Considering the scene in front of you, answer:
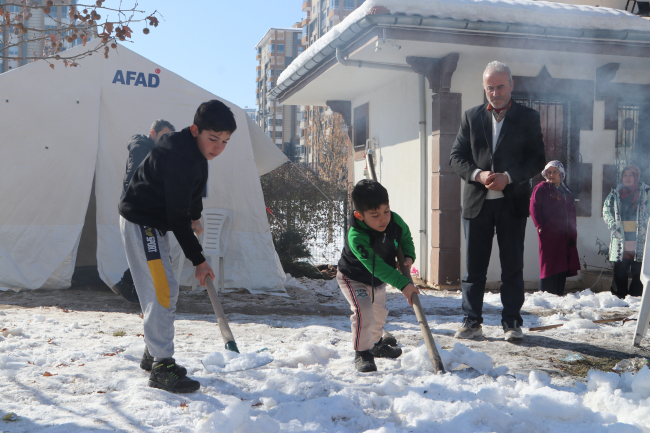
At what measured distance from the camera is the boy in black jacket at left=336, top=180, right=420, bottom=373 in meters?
3.10

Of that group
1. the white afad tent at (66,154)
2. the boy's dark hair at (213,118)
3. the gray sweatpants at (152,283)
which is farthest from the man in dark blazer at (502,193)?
the white afad tent at (66,154)

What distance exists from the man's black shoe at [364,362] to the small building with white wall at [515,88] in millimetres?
4200

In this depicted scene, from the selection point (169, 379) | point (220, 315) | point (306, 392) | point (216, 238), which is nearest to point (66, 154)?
point (216, 238)

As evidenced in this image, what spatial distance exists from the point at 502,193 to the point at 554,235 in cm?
264

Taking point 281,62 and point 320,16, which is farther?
point 281,62

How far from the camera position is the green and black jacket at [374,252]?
3100 millimetres

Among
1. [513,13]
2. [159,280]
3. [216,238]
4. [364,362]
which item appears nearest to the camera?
[159,280]

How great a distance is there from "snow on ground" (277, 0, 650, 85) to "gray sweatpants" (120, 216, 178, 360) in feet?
14.1

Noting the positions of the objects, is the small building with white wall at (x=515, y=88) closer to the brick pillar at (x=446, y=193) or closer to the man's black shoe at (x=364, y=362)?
the brick pillar at (x=446, y=193)

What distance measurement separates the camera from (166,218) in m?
2.96

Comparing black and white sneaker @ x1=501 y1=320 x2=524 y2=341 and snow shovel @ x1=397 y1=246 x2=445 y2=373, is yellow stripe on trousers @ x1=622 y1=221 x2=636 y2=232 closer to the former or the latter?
black and white sneaker @ x1=501 y1=320 x2=524 y2=341

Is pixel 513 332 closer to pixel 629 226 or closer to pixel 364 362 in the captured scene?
pixel 364 362

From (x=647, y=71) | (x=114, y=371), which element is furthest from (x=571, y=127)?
(x=114, y=371)

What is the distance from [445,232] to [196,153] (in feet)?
16.5
